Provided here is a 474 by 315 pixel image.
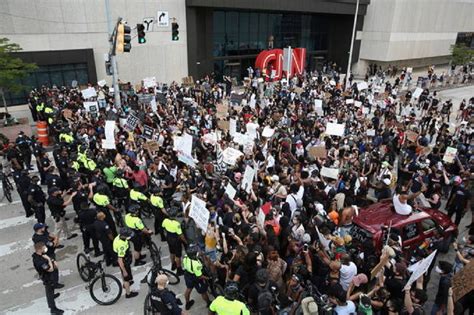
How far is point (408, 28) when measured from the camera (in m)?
40.5

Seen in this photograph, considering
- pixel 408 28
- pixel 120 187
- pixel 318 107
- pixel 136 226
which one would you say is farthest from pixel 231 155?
pixel 408 28

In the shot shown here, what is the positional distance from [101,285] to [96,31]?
22.9 metres

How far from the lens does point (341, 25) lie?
134 feet

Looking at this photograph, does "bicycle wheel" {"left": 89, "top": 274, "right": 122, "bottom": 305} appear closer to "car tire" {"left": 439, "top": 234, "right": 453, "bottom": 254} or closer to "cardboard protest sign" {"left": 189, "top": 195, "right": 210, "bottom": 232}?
"cardboard protest sign" {"left": 189, "top": 195, "right": 210, "bottom": 232}

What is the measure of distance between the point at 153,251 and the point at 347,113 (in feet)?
44.2

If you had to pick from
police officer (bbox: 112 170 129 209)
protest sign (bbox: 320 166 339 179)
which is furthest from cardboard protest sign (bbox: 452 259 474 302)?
police officer (bbox: 112 170 129 209)

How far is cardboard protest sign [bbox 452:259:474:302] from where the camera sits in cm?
589

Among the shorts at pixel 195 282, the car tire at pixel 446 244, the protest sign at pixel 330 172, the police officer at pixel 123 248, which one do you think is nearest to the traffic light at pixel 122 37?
the protest sign at pixel 330 172

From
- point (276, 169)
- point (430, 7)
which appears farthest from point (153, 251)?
point (430, 7)

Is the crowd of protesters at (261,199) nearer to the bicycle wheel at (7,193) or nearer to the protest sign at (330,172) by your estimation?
the protest sign at (330,172)

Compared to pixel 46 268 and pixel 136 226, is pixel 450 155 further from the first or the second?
pixel 46 268

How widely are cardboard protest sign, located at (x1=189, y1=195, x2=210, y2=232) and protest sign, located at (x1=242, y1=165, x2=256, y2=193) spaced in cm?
197

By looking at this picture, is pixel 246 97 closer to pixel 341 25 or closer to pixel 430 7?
pixel 341 25

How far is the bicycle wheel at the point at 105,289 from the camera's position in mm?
7248
